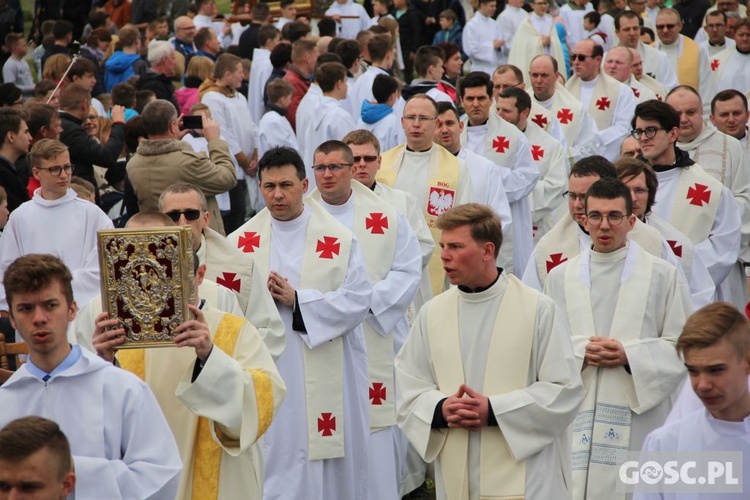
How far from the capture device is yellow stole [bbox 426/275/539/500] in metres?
6.25

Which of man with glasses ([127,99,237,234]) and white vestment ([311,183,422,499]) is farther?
man with glasses ([127,99,237,234])

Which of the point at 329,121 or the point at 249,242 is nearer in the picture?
the point at 249,242

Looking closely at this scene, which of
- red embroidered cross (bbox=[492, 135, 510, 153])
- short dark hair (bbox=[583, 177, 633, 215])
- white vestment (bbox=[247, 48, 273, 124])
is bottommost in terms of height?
short dark hair (bbox=[583, 177, 633, 215])

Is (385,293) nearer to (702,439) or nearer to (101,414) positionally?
(101,414)


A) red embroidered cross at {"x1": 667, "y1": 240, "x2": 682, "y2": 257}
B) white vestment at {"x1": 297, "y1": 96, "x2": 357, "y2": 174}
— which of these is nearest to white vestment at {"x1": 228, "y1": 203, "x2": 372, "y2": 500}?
red embroidered cross at {"x1": 667, "y1": 240, "x2": 682, "y2": 257}

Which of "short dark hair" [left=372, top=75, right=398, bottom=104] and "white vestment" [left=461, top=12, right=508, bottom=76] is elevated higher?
"white vestment" [left=461, top=12, right=508, bottom=76]

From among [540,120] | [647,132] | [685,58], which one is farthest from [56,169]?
[685,58]

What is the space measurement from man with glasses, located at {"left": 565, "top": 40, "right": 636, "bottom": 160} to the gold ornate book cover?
381 inches

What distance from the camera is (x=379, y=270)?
8.98 m

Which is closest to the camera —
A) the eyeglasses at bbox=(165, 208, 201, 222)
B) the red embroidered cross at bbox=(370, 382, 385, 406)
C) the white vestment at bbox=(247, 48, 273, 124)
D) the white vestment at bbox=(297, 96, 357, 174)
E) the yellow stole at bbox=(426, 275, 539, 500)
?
the yellow stole at bbox=(426, 275, 539, 500)

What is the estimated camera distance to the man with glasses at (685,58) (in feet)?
58.1

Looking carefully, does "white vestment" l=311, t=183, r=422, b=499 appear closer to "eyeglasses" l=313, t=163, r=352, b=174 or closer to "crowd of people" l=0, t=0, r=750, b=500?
"crowd of people" l=0, t=0, r=750, b=500

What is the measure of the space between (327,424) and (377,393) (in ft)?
2.91

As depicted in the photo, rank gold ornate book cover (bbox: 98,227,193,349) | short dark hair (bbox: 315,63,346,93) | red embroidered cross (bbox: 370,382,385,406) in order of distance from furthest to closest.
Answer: short dark hair (bbox: 315,63,346,93) < red embroidered cross (bbox: 370,382,385,406) < gold ornate book cover (bbox: 98,227,193,349)
